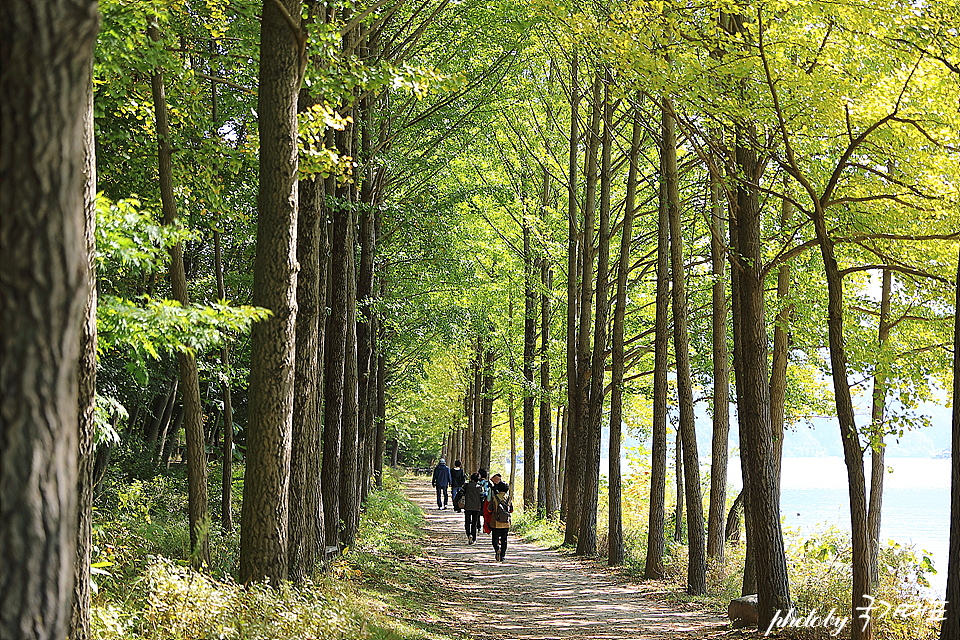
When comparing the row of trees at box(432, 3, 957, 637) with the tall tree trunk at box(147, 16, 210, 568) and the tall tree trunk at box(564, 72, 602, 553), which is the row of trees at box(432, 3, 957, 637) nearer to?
the tall tree trunk at box(564, 72, 602, 553)

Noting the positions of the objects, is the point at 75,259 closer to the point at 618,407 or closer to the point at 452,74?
the point at 452,74

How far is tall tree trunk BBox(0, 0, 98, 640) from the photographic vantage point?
7.31ft

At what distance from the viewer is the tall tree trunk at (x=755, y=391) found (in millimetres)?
10031

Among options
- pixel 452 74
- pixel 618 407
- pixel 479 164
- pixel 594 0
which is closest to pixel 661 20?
pixel 594 0

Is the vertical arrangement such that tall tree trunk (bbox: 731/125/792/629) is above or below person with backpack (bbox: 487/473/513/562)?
above

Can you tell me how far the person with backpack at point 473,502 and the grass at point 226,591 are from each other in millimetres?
2866

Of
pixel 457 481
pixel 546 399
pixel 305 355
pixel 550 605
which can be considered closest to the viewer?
pixel 305 355

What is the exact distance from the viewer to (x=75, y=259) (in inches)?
93.6

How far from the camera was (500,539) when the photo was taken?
57.6 feet

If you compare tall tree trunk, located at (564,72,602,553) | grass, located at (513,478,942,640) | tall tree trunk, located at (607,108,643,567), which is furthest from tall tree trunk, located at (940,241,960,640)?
tall tree trunk, located at (564,72,602,553)

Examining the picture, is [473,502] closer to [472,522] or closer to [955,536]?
[472,522]

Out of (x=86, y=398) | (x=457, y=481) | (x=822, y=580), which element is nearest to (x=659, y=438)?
(x=822, y=580)

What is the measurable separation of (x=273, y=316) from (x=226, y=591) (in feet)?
8.52

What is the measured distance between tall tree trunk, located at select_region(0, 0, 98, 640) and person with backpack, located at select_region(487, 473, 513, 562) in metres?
15.1
